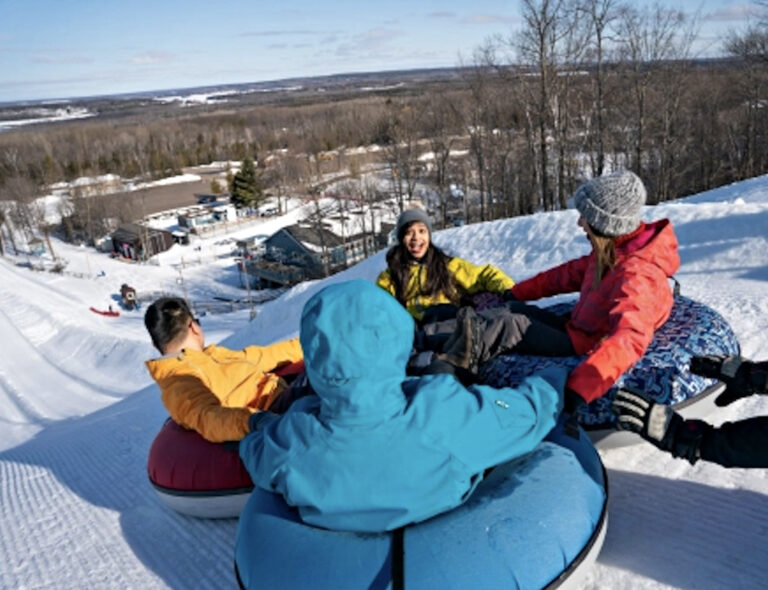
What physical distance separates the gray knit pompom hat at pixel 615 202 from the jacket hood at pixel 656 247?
88 millimetres

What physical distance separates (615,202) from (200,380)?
2.24m

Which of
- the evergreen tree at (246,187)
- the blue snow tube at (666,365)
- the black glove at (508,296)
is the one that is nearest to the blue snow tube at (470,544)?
the blue snow tube at (666,365)

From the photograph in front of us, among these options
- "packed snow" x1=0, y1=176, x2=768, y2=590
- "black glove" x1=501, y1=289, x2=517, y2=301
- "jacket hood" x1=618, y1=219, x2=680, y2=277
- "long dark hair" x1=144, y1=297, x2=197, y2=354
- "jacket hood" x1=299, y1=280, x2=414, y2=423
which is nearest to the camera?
"jacket hood" x1=299, y1=280, x2=414, y2=423

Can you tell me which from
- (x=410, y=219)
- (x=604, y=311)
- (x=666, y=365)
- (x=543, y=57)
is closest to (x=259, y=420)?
(x=604, y=311)

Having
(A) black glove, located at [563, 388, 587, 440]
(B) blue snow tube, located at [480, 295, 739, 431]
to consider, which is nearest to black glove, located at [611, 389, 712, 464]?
(A) black glove, located at [563, 388, 587, 440]

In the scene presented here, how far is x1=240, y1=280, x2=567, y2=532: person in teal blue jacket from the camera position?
1.57 m

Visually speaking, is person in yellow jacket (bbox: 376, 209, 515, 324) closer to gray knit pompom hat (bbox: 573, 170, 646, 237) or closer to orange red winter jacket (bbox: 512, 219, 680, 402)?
orange red winter jacket (bbox: 512, 219, 680, 402)

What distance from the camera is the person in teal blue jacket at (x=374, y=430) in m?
1.57

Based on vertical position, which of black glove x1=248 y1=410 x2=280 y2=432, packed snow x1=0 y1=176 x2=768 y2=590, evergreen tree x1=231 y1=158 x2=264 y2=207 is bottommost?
evergreen tree x1=231 y1=158 x2=264 y2=207

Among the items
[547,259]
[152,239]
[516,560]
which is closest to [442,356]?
[516,560]

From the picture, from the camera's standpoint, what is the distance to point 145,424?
5035 millimetres

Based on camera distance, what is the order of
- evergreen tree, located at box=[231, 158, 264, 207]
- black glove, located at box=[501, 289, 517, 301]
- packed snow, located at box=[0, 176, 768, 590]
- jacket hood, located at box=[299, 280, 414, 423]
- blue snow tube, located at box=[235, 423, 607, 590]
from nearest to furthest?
1. jacket hood, located at box=[299, 280, 414, 423]
2. blue snow tube, located at box=[235, 423, 607, 590]
3. packed snow, located at box=[0, 176, 768, 590]
4. black glove, located at box=[501, 289, 517, 301]
5. evergreen tree, located at box=[231, 158, 264, 207]

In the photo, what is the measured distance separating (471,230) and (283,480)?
866 centimetres

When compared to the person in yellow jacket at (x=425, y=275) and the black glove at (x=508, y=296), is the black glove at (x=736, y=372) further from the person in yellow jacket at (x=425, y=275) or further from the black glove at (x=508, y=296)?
the person in yellow jacket at (x=425, y=275)
